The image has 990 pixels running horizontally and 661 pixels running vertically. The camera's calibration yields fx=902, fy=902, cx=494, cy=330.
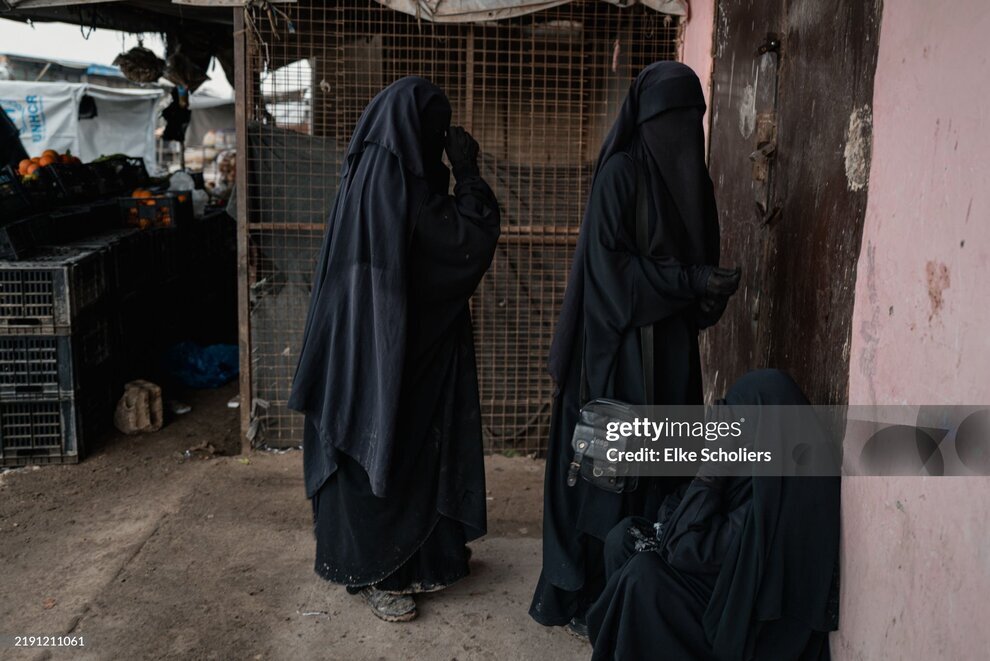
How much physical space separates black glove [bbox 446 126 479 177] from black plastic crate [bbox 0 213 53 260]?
2.87 meters

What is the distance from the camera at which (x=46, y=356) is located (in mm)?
4832

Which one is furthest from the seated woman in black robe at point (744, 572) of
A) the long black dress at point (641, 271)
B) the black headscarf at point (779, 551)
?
the long black dress at point (641, 271)

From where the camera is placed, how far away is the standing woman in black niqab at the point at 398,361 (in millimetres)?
3039

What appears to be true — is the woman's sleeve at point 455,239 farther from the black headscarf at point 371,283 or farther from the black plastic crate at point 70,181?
the black plastic crate at point 70,181

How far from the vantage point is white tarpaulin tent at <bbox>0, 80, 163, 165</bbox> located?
14711mm

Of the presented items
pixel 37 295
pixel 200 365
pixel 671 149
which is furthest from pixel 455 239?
pixel 200 365

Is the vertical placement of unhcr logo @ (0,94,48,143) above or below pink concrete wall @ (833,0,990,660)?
above

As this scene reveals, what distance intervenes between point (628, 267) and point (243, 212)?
271 cm

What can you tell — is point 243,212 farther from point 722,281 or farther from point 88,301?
point 722,281

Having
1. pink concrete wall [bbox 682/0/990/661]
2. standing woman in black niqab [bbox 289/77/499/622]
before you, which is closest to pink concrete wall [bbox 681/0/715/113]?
standing woman in black niqab [bbox 289/77/499/622]

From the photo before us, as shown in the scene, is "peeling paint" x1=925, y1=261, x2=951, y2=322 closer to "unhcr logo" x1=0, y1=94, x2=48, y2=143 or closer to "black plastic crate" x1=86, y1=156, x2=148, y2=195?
"black plastic crate" x1=86, y1=156, x2=148, y2=195

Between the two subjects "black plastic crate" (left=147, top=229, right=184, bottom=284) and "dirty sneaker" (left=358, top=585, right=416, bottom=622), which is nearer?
"dirty sneaker" (left=358, top=585, right=416, bottom=622)

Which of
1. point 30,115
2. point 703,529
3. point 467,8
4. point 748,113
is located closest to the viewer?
point 703,529

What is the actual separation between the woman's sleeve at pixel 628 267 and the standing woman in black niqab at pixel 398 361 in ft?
1.62
